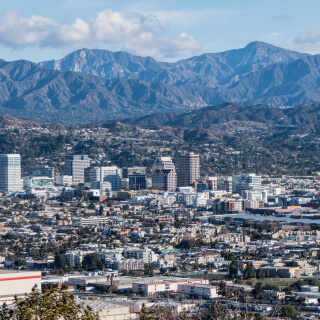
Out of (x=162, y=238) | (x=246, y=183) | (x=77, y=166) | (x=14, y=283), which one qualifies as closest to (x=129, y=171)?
(x=77, y=166)

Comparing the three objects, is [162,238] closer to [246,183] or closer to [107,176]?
[246,183]

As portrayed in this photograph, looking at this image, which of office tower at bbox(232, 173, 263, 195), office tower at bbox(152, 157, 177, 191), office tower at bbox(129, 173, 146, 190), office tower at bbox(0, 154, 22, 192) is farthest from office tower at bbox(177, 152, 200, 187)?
office tower at bbox(0, 154, 22, 192)

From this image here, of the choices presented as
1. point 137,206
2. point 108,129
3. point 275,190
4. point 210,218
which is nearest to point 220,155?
point 108,129

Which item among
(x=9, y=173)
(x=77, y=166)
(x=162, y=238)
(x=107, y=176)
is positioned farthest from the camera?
(x=77, y=166)

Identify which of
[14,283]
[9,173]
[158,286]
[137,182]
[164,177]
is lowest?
[158,286]

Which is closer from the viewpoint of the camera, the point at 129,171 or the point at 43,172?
the point at 129,171

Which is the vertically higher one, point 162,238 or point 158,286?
point 162,238
